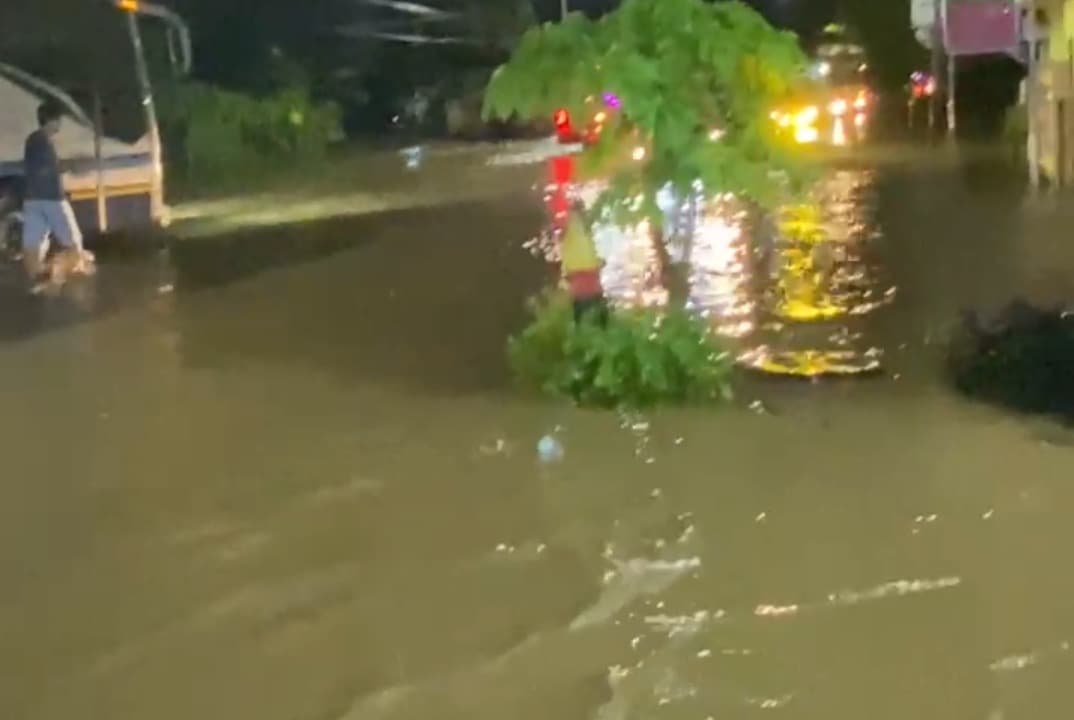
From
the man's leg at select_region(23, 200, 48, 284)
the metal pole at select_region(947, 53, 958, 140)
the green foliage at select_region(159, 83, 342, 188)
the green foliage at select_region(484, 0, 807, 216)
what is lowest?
the metal pole at select_region(947, 53, 958, 140)

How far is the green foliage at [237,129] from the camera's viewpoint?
28.7 meters

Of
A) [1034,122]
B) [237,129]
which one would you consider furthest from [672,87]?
[237,129]

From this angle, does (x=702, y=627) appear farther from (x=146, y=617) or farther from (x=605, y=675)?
(x=146, y=617)

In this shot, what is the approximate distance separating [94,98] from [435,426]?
415 inches

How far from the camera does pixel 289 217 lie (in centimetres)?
2108

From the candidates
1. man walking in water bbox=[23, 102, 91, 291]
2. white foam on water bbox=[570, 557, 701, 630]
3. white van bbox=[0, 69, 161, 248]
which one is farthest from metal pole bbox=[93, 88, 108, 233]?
white foam on water bbox=[570, 557, 701, 630]

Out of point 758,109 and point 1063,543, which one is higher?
point 758,109

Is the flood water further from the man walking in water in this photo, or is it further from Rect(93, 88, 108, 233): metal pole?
Rect(93, 88, 108, 233): metal pole

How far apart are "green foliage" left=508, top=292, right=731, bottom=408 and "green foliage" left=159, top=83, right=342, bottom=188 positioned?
61.8 ft

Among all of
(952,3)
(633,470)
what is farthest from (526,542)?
(952,3)

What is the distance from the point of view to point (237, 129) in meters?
31.5

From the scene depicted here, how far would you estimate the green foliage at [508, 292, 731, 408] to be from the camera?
9242 millimetres

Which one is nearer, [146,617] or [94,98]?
[146,617]

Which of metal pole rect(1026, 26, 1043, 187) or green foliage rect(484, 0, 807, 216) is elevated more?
green foliage rect(484, 0, 807, 216)
